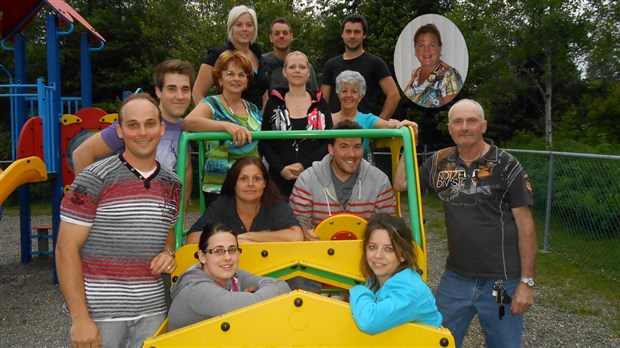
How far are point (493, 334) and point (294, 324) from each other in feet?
4.19

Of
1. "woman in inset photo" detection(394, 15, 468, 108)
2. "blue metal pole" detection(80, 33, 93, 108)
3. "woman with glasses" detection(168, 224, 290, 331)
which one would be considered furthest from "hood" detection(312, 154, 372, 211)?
"blue metal pole" detection(80, 33, 93, 108)

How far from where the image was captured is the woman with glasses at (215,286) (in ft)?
6.36

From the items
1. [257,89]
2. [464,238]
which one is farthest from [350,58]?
[464,238]

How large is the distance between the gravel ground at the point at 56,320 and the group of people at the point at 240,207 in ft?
6.81

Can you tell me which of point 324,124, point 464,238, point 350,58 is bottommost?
point 464,238

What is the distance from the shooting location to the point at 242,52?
12.1ft

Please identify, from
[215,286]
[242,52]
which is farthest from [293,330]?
[242,52]

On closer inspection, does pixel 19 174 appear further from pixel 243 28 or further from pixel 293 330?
pixel 243 28

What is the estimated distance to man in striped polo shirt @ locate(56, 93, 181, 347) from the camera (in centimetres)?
186

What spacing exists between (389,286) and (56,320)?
4404 millimetres

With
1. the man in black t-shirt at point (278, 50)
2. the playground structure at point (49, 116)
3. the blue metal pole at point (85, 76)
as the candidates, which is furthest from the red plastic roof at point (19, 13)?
the man in black t-shirt at point (278, 50)

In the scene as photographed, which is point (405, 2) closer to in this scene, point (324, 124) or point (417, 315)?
point (324, 124)

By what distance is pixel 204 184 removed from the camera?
3.18 m

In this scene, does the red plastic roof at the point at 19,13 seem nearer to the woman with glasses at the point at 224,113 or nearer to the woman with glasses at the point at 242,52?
the woman with glasses at the point at 242,52
